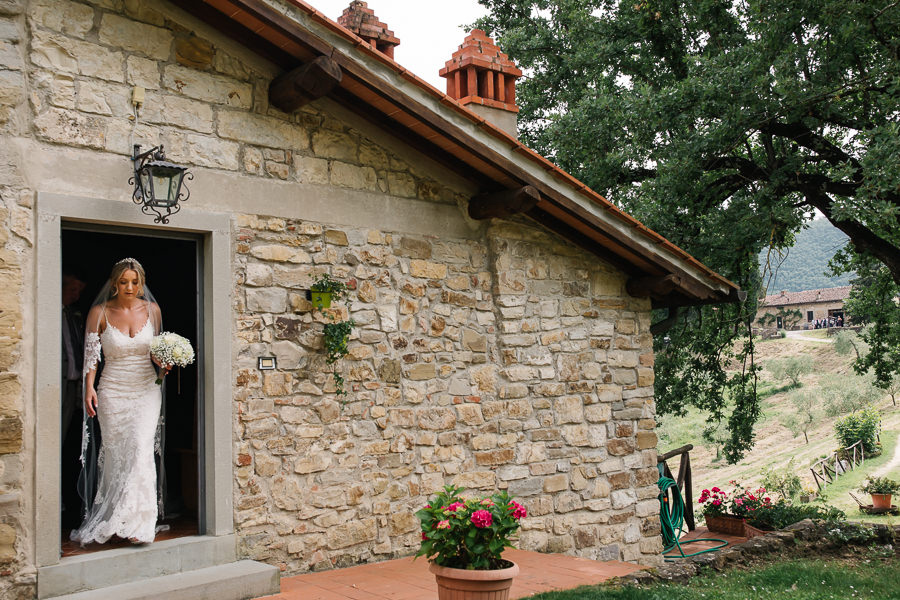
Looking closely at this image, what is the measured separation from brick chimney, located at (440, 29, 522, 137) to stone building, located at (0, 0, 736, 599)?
0.03m

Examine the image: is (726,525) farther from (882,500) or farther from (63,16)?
(63,16)

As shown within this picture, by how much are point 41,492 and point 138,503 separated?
2.10 ft

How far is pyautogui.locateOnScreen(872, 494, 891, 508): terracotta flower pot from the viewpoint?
48.6ft

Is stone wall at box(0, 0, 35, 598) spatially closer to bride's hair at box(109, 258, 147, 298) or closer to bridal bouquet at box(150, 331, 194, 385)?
bride's hair at box(109, 258, 147, 298)

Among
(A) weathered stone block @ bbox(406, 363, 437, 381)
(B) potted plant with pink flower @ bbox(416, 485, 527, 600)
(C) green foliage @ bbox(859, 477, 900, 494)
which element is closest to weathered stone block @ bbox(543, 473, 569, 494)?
(A) weathered stone block @ bbox(406, 363, 437, 381)

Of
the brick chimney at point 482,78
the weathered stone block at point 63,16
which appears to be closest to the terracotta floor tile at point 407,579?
the weathered stone block at point 63,16

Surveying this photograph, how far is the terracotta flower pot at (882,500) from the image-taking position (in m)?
14.8

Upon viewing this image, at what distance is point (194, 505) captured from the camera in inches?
247

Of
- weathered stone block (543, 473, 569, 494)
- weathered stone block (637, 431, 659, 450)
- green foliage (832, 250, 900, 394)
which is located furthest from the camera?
green foliage (832, 250, 900, 394)

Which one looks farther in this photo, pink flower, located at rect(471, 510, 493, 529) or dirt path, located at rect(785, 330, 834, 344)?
dirt path, located at rect(785, 330, 834, 344)

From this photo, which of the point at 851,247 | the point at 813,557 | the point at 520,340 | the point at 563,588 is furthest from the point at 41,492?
the point at 851,247

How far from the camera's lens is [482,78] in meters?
7.80

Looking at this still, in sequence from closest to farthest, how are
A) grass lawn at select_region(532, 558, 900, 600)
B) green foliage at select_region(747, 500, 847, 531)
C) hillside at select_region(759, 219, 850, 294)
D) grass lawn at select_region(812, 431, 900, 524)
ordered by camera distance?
grass lawn at select_region(532, 558, 900, 600) < green foliage at select_region(747, 500, 847, 531) < grass lawn at select_region(812, 431, 900, 524) < hillside at select_region(759, 219, 850, 294)

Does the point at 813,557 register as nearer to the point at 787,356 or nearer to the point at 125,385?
the point at 125,385
